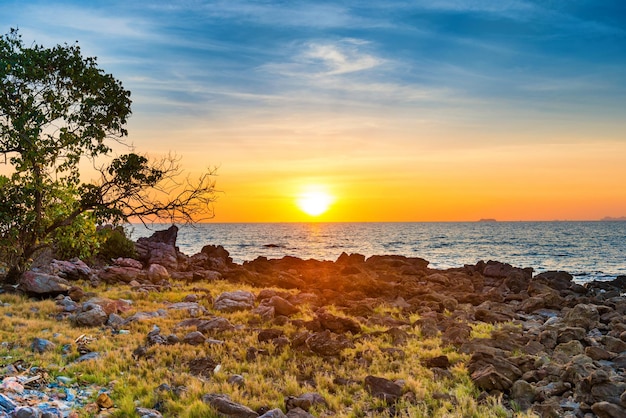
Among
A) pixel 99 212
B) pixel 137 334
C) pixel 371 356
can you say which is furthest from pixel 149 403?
pixel 99 212

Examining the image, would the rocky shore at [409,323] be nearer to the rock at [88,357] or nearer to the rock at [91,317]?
the rock at [91,317]

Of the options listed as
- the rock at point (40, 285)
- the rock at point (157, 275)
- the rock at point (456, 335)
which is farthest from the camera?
the rock at point (157, 275)

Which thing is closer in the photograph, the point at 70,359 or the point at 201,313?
the point at 70,359

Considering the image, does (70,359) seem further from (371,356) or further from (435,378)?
(435,378)

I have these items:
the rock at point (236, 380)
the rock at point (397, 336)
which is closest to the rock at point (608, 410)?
the rock at point (397, 336)

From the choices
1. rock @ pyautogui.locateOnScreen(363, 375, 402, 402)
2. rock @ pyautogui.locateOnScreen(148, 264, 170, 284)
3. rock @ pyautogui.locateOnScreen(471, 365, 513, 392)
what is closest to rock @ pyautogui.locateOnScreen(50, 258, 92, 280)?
rock @ pyautogui.locateOnScreen(148, 264, 170, 284)

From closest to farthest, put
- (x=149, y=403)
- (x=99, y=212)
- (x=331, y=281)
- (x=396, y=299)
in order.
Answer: (x=149, y=403) < (x=99, y=212) < (x=396, y=299) < (x=331, y=281)

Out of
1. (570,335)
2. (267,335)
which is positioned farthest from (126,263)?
(570,335)

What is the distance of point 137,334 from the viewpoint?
16.1 metres

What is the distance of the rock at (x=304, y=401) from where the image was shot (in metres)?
→ 10.6

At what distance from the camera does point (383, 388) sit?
11805mm

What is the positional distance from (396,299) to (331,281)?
22.4 feet

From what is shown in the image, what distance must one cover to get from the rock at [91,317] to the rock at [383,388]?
10.8 m

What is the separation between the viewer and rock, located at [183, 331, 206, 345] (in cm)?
1539
